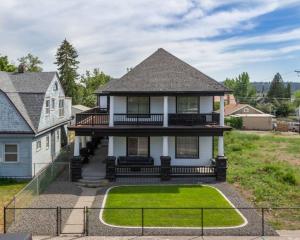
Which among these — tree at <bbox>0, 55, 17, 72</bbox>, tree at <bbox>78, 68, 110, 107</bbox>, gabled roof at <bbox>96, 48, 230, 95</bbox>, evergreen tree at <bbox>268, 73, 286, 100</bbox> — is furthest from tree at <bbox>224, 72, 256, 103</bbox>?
gabled roof at <bbox>96, 48, 230, 95</bbox>

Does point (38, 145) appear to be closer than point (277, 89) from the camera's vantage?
Yes

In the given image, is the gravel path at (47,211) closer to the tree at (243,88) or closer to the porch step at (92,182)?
the porch step at (92,182)

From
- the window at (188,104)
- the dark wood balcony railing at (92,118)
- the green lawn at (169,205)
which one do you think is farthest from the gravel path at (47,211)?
the window at (188,104)

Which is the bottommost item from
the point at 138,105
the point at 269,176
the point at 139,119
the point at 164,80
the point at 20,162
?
the point at 269,176

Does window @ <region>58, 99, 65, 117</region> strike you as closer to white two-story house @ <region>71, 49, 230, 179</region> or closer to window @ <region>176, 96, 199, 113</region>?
white two-story house @ <region>71, 49, 230, 179</region>

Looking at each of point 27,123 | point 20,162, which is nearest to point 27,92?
point 27,123

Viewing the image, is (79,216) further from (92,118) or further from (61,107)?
(61,107)
